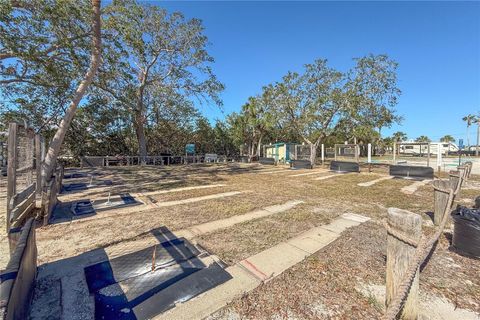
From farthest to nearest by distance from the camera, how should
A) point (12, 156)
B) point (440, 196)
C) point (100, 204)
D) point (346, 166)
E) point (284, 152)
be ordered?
point (284, 152)
point (346, 166)
point (100, 204)
point (440, 196)
point (12, 156)

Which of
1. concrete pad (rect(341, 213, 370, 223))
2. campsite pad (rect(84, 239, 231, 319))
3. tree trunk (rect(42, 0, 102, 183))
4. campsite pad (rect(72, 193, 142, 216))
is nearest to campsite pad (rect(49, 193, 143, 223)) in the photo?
campsite pad (rect(72, 193, 142, 216))

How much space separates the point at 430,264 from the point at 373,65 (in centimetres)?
1548

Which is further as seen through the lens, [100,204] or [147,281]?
[100,204]

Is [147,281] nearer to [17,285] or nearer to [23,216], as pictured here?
[17,285]

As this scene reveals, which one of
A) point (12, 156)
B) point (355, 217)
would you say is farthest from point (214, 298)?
point (355, 217)

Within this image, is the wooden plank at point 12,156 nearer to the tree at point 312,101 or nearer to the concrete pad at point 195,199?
the concrete pad at point 195,199

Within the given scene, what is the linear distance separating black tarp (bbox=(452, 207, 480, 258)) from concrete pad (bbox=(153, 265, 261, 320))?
2771 millimetres

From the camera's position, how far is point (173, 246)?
3.10m

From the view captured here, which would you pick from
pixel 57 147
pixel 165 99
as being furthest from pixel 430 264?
pixel 165 99

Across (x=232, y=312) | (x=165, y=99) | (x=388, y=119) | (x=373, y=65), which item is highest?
(x=373, y=65)

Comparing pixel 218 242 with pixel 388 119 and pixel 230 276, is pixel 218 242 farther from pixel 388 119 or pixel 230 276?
pixel 388 119

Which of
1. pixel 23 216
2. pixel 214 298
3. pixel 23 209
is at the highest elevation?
pixel 23 209

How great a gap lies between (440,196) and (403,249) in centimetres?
341

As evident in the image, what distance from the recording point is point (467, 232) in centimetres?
283
